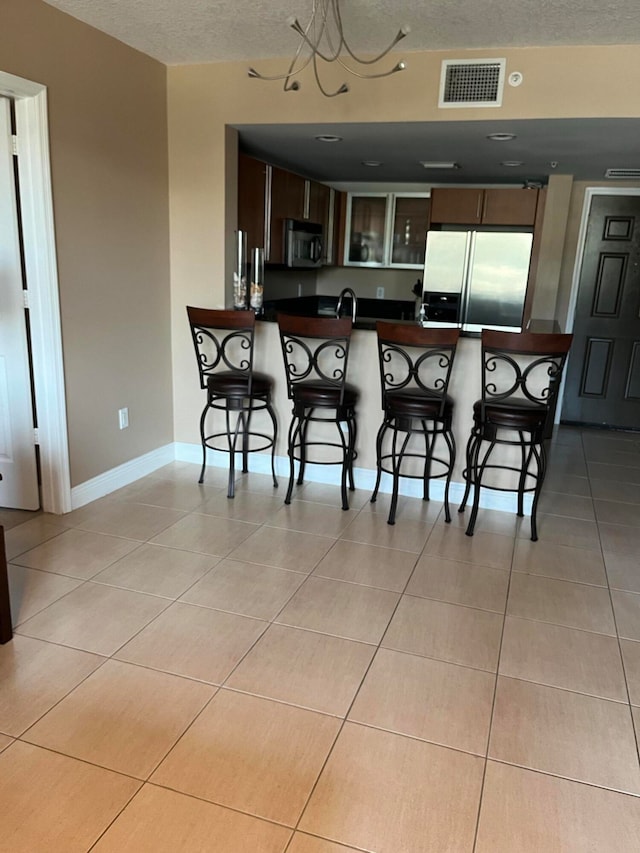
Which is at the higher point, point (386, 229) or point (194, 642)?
point (386, 229)

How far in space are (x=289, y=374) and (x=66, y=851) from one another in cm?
256

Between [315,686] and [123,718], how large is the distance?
0.60m

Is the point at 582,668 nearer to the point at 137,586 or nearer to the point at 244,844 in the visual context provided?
the point at 244,844

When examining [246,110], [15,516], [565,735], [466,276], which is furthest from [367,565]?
[466,276]

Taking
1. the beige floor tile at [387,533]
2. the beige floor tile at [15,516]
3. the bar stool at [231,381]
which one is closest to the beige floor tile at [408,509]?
the beige floor tile at [387,533]

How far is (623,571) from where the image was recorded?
294 centimetres

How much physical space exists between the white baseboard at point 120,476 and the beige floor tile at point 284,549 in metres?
1.02

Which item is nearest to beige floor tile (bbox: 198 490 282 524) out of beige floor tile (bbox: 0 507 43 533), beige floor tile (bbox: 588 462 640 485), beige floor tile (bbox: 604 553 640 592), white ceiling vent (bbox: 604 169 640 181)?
beige floor tile (bbox: 0 507 43 533)

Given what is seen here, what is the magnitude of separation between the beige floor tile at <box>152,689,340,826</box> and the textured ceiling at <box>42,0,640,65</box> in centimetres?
278

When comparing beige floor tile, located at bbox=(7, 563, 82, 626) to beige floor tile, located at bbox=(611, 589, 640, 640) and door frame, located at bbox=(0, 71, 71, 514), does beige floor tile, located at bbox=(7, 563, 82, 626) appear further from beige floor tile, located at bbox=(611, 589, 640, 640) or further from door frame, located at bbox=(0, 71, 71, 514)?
beige floor tile, located at bbox=(611, 589, 640, 640)

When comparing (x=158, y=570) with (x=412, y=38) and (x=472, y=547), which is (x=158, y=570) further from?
(x=412, y=38)

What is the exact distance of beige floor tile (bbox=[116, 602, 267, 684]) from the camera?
2113 mm

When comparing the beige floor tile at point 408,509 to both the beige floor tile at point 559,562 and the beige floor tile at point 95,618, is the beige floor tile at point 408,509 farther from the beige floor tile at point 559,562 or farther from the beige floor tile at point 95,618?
the beige floor tile at point 95,618

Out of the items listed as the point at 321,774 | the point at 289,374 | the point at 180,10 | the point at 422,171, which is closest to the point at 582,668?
the point at 321,774
